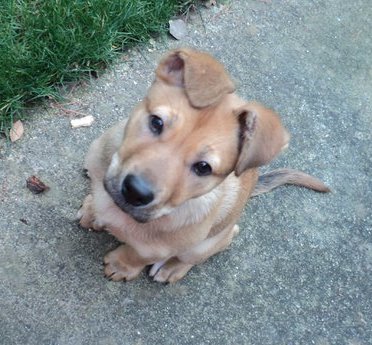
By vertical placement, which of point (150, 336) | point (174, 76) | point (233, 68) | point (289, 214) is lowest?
point (150, 336)

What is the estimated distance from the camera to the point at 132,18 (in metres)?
4.25

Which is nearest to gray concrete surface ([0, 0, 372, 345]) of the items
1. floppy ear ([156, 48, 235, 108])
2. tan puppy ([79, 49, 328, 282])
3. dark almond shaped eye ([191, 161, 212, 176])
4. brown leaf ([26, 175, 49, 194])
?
brown leaf ([26, 175, 49, 194])

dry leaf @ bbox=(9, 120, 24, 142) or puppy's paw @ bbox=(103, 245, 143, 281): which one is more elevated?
dry leaf @ bbox=(9, 120, 24, 142)

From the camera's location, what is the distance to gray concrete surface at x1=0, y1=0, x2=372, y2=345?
334 centimetres

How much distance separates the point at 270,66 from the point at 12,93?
2014 mm

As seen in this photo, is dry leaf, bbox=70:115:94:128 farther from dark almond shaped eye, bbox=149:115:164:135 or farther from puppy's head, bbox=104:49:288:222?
dark almond shaped eye, bbox=149:115:164:135

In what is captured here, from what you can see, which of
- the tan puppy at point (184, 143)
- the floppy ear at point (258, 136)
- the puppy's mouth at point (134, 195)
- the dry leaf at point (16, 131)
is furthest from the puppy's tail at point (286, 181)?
the dry leaf at point (16, 131)

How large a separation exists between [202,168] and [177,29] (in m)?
2.18

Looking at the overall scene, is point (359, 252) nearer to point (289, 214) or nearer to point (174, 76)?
point (289, 214)

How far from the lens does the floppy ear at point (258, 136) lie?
104 inches

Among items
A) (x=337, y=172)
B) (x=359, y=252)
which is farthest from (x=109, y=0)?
(x=359, y=252)

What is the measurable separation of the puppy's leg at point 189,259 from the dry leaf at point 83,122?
106 centimetres

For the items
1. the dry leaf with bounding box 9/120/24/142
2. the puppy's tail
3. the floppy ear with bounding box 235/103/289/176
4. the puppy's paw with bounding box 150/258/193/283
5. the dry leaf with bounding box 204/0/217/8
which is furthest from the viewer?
the dry leaf with bounding box 204/0/217/8

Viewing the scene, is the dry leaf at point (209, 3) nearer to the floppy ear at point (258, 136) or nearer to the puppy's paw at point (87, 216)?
the puppy's paw at point (87, 216)
